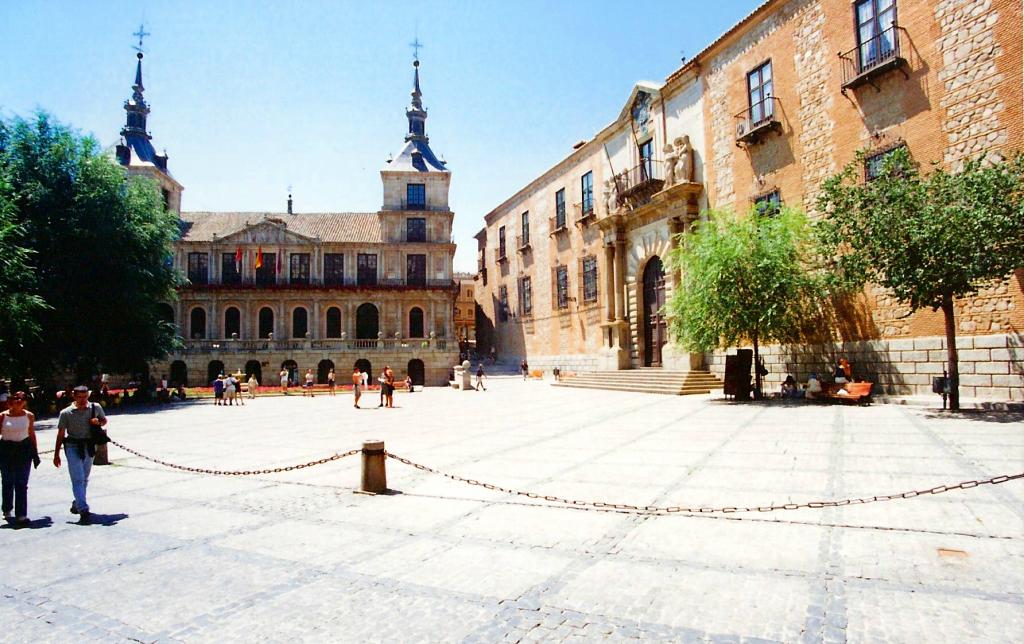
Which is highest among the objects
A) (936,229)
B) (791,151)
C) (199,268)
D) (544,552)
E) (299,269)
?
(199,268)

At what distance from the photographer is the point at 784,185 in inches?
759

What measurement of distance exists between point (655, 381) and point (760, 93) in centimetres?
1113

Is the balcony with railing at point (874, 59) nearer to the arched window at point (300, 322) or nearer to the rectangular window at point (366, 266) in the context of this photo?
the rectangular window at point (366, 266)

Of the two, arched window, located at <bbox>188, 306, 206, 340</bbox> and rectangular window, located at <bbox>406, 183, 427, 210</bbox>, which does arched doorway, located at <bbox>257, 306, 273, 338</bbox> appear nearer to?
arched window, located at <bbox>188, 306, 206, 340</bbox>

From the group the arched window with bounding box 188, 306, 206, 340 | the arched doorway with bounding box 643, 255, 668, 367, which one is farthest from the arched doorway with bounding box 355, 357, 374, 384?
the arched doorway with bounding box 643, 255, 668, 367

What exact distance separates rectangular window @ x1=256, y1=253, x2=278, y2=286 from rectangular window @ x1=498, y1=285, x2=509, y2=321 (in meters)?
16.7

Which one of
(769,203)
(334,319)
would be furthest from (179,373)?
(769,203)

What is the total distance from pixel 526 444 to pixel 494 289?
34651mm

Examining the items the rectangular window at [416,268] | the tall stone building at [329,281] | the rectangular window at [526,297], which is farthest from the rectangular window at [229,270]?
the rectangular window at [526,297]

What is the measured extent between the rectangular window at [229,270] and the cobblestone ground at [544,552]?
35.4m

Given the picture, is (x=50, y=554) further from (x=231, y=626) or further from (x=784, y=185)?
(x=784, y=185)

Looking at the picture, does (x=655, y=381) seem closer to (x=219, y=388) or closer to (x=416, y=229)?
(x=219, y=388)

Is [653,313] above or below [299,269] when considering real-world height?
below

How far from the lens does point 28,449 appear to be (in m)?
6.50
